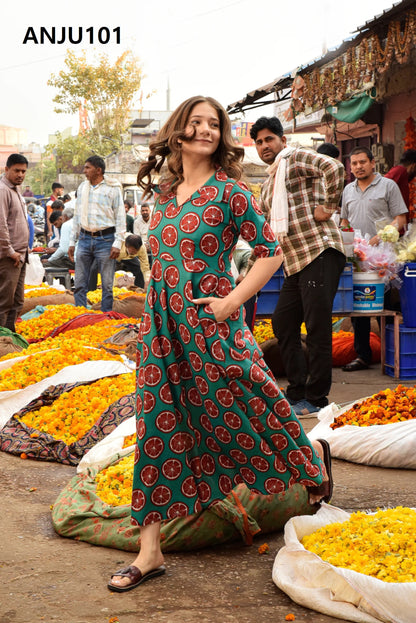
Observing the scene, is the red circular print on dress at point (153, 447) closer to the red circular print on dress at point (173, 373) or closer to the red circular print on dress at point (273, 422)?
the red circular print on dress at point (173, 373)

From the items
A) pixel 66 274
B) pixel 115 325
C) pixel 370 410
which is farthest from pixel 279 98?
pixel 370 410

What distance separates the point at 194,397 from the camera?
329 cm

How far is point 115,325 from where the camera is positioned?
8500 mm

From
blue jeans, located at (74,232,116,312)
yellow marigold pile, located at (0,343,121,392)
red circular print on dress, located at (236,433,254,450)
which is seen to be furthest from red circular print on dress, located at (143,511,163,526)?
blue jeans, located at (74,232,116,312)

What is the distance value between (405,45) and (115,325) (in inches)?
174

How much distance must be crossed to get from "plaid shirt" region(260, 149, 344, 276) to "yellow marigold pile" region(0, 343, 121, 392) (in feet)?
6.05

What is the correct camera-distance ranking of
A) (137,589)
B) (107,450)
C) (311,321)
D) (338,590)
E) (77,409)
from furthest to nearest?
(311,321), (77,409), (107,450), (137,589), (338,590)

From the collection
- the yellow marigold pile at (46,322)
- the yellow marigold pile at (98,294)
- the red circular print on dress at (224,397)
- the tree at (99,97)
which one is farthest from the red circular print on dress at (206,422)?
the tree at (99,97)

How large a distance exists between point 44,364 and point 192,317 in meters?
3.76

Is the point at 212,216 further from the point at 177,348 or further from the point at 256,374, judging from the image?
the point at 256,374

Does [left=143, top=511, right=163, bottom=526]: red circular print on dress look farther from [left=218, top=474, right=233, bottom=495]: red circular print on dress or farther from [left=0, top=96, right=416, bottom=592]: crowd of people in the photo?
[left=218, top=474, right=233, bottom=495]: red circular print on dress

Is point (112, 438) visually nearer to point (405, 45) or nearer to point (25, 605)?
point (25, 605)

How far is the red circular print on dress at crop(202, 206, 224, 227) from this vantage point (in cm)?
320

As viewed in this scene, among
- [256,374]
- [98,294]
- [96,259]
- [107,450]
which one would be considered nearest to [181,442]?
[256,374]
